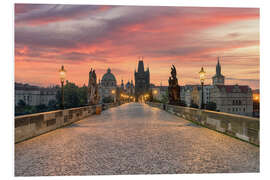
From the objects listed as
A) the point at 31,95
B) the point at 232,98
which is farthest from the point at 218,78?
the point at 31,95

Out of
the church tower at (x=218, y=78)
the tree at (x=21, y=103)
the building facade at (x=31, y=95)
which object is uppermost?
the church tower at (x=218, y=78)

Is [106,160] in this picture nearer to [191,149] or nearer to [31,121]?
[191,149]

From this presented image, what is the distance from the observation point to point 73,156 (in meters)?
6.25

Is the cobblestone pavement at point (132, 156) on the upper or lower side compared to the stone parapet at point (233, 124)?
lower

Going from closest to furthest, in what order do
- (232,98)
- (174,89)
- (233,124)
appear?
(233,124) < (174,89) < (232,98)

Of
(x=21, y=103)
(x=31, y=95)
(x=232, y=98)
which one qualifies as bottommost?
(x=21, y=103)

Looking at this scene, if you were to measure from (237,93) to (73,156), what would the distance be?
362ft

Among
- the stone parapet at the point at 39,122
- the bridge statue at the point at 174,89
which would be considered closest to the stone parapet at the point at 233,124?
the stone parapet at the point at 39,122

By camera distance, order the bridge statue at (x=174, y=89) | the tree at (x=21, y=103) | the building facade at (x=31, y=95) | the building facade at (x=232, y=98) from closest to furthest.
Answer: the bridge statue at (x=174, y=89)
the building facade at (x=232, y=98)
the tree at (x=21, y=103)
the building facade at (x=31, y=95)

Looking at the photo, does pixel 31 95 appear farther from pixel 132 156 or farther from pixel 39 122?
pixel 132 156

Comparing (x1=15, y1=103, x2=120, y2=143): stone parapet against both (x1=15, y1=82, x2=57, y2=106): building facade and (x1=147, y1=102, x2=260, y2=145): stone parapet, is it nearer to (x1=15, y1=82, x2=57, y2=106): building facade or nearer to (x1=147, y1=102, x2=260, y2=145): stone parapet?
(x1=147, y1=102, x2=260, y2=145): stone parapet

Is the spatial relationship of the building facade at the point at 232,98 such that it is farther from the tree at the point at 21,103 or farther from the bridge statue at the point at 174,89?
the tree at the point at 21,103

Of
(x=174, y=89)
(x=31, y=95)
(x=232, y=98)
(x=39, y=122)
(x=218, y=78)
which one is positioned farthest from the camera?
(x=31, y=95)

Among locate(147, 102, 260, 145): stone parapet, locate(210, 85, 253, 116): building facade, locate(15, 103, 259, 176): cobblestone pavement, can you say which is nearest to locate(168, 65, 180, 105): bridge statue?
locate(147, 102, 260, 145): stone parapet
